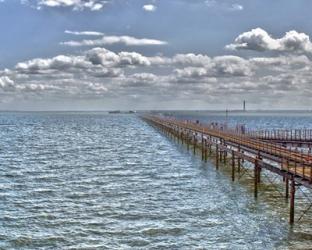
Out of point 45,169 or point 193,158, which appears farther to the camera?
point 193,158

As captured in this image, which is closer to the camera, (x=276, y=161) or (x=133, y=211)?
(x=133, y=211)

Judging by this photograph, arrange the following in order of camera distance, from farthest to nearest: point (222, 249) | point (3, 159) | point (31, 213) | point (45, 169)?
point (3, 159)
point (45, 169)
point (31, 213)
point (222, 249)

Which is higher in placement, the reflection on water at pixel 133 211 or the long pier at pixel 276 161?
the long pier at pixel 276 161

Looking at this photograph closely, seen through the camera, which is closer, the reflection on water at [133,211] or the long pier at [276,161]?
the reflection on water at [133,211]

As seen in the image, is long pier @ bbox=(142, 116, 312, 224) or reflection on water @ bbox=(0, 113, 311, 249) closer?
reflection on water @ bbox=(0, 113, 311, 249)

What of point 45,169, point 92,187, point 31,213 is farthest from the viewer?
point 45,169

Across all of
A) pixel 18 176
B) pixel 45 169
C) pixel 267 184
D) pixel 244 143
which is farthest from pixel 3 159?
pixel 267 184

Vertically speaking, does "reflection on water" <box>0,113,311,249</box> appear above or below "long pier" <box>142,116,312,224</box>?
below

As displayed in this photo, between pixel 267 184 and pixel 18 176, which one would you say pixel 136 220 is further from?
pixel 18 176

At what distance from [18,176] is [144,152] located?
87.2ft

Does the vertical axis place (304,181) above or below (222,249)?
above

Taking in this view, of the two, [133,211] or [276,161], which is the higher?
[276,161]

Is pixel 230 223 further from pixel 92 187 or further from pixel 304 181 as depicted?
pixel 92 187

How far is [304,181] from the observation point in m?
25.3
